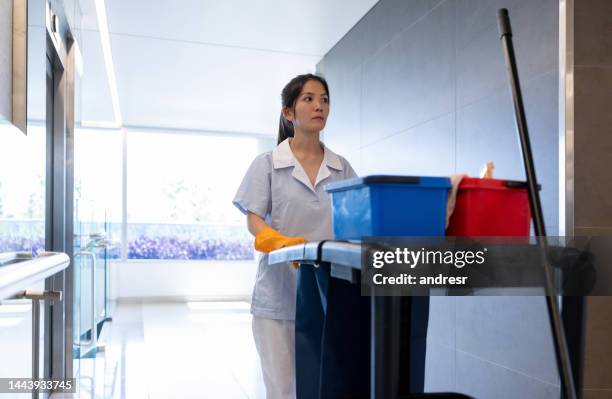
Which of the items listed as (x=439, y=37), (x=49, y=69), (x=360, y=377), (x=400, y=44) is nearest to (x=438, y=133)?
(x=439, y=37)

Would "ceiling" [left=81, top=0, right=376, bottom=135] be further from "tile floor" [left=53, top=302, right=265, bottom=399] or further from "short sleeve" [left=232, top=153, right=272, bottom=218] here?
"short sleeve" [left=232, top=153, right=272, bottom=218]

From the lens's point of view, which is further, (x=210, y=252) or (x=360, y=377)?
(x=210, y=252)

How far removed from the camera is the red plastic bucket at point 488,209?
1.24 metres

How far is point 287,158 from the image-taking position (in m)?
2.09

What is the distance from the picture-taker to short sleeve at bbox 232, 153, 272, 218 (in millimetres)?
2031

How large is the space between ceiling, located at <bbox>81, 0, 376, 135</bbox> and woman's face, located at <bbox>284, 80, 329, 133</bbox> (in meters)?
2.26

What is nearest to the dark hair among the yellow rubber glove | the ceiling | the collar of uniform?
the collar of uniform

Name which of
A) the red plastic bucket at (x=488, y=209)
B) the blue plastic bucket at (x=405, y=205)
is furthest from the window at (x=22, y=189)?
the red plastic bucket at (x=488, y=209)

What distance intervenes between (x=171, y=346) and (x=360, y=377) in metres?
3.68

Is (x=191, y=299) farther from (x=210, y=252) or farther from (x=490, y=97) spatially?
(x=490, y=97)

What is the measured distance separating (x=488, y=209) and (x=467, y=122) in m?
1.77

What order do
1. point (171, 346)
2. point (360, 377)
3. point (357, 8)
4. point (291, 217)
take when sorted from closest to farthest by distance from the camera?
point (360, 377) < point (291, 217) < point (357, 8) < point (171, 346)

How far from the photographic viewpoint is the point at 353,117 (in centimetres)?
455

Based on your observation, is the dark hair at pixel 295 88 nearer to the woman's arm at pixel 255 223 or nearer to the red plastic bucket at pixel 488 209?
the woman's arm at pixel 255 223
